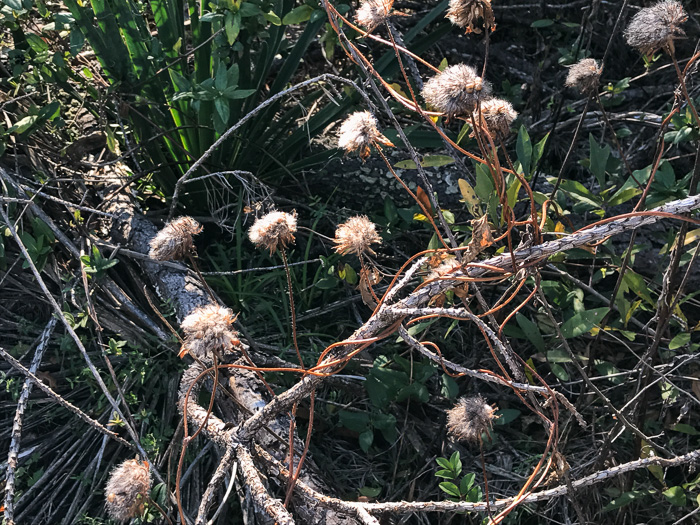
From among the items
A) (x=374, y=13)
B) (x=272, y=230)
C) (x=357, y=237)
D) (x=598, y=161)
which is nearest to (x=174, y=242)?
(x=272, y=230)

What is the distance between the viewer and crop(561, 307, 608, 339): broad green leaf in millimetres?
1481

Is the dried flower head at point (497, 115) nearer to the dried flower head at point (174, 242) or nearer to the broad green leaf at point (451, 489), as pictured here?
the dried flower head at point (174, 242)

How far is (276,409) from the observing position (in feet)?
3.92

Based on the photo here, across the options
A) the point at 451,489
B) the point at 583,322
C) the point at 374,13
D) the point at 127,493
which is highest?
the point at 374,13

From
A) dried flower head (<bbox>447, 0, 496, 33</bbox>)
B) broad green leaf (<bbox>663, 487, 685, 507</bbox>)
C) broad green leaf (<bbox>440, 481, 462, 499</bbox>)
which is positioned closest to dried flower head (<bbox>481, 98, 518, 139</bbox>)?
dried flower head (<bbox>447, 0, 496, 33</bbox>)

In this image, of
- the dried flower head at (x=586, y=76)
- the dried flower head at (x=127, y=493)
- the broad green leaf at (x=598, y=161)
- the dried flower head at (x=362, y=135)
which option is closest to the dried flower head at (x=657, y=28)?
the dried flower head at (x=586, y=76)

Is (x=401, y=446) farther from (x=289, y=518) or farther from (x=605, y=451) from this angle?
(x=289, y=518)

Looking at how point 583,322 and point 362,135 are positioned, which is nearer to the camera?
point 362,135

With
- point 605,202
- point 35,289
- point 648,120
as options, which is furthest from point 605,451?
point 35,289

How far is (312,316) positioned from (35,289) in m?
0.90

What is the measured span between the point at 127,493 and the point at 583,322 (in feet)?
3.65

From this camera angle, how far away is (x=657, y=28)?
114 centimetres

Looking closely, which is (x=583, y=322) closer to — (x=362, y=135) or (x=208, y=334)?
(x=362, y=135)

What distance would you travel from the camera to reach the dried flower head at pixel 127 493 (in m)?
1.09
